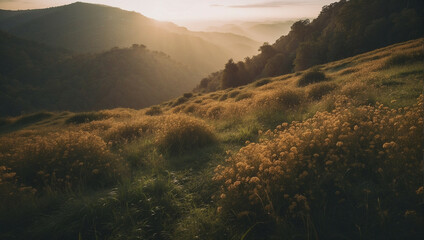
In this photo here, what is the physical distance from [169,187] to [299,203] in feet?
8.27

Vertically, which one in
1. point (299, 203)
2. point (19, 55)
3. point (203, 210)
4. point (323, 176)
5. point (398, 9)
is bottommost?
point (203, 210)

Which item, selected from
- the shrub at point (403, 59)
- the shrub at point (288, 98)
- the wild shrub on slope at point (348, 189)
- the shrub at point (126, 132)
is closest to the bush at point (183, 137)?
the shrub at point (126, 132)

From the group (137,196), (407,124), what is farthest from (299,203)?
(137,196)

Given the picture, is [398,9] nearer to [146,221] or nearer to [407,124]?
[407,124]

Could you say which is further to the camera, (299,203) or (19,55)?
(19,55)

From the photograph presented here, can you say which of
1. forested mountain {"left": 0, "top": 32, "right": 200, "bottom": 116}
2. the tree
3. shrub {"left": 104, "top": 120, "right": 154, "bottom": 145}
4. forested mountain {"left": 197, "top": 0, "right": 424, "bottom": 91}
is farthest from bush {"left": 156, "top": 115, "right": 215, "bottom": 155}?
forested mountain {"left": 0, "top": 32, "right": 200, "bottom": 116}

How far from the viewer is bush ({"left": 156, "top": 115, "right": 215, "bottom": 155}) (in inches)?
274

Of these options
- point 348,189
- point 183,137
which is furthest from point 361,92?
point 183,137

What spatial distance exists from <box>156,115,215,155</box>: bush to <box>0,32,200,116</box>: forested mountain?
126189mm

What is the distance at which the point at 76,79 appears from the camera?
5123 inches

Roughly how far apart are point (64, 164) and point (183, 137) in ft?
11.2

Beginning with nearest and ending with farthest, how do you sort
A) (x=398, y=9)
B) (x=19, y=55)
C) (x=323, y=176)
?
1. (x=323, y=176)
2. (x=398, y=9)
3. (x=19, y=55)

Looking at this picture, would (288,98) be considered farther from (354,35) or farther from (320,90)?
(354,35)

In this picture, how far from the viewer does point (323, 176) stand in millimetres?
3016
